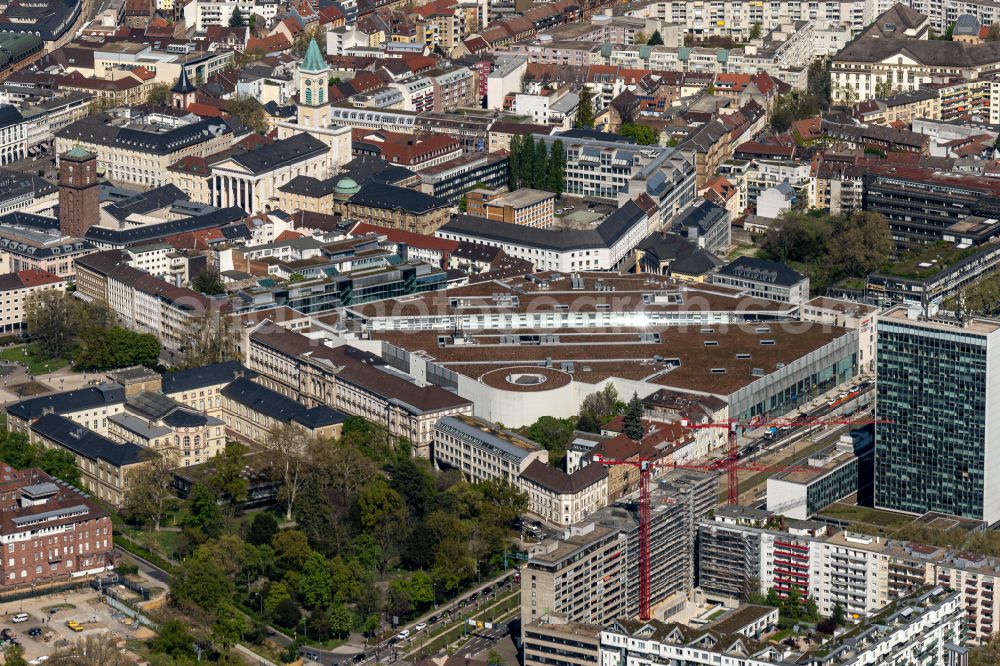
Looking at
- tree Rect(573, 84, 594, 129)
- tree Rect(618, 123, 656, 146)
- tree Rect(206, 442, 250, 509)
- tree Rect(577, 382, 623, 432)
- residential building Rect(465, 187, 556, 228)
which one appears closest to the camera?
tree Rect(206, 442, 250, 509)

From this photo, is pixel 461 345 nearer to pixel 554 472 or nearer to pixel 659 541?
pixel 554 472

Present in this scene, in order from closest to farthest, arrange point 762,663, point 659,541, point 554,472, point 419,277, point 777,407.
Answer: point 762,663 → point 659,541 → point 554,472 → point 777,407 → point 419,277

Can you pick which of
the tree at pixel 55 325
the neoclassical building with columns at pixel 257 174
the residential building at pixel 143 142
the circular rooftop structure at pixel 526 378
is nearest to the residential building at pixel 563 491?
the circular rooftop structure at pixel 526 378

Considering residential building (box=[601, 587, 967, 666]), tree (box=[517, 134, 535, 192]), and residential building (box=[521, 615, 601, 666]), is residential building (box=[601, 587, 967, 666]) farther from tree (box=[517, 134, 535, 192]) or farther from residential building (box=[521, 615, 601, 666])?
tree (box=[517, 134, 535, 192])

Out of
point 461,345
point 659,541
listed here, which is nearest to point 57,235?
point 461,345

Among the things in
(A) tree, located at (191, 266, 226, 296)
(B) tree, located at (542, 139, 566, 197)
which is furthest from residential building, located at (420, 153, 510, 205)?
(A) tree, located at (191, 266, 226, 296)

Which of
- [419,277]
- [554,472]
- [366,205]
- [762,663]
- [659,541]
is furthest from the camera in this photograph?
[366,205]

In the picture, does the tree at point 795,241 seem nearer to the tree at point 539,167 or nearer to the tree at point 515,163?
the tree at point 539,167
